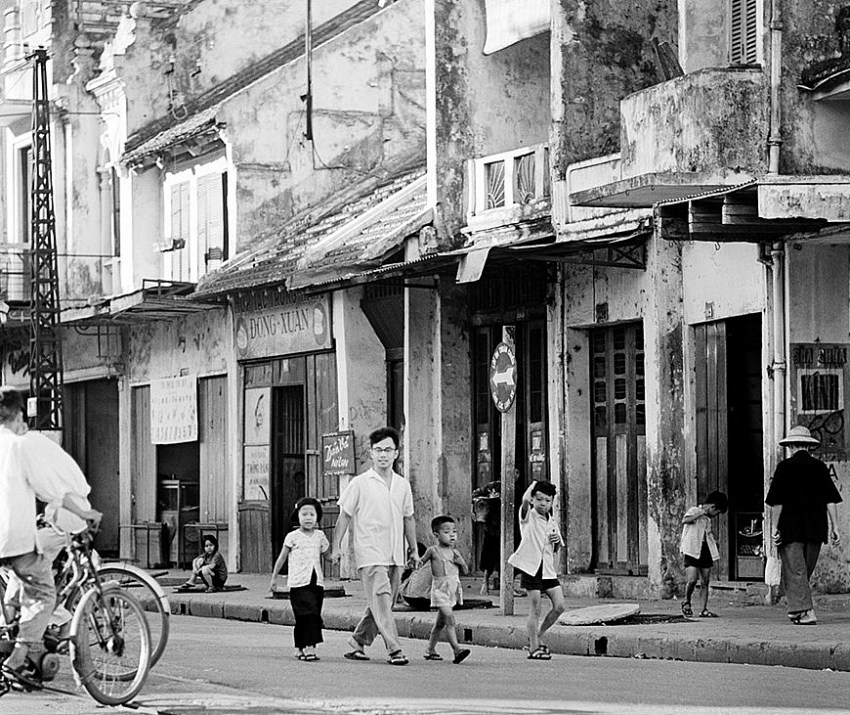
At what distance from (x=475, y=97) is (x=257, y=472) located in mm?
7655

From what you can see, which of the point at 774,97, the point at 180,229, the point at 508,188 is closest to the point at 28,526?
the point at 774,97

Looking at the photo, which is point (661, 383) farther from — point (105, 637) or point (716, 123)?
point (105, 637)

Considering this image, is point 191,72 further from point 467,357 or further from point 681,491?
point 681,491

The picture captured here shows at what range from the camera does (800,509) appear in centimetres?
1678

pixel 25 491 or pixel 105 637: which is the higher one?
pixel 25 491

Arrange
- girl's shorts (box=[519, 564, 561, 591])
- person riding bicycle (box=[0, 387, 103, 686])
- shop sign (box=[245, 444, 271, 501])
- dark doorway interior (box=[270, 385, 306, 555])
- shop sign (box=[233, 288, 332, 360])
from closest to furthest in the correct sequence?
person riding bicycle (box=[0, 387, 103, 686]), girl's shorts (box=[519, 564, 561, 591]), shop sign (box=[233, 288, 332, 360]), dark doorway interior (box=[270, 385, 306, 555]), shop sign (box=[245, 444, 271, 501])

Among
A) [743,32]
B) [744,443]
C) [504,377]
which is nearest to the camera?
[504,377]

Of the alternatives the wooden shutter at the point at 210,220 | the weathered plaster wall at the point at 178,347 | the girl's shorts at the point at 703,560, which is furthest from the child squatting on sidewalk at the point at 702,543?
the wooden shutter at the point at 210,220

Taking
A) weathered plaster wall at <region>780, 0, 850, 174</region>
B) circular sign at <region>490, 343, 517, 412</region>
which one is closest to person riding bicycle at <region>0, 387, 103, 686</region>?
circular sign at <region>490, 343, 517, 412</region>

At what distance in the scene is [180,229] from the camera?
32719mm

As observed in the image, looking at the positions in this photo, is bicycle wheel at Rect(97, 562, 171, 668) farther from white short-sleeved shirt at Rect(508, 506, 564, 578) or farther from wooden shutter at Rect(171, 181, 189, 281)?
wooden shutter at Rect(171, 181, 189, 281)

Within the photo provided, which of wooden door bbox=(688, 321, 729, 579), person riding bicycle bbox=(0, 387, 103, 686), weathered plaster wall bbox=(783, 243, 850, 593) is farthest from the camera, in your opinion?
wooden door bbox=(688, 321, 729, 579)

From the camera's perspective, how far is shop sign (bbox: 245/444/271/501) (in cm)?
2969

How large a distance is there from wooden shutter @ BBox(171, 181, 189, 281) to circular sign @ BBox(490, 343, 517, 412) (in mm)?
14525
